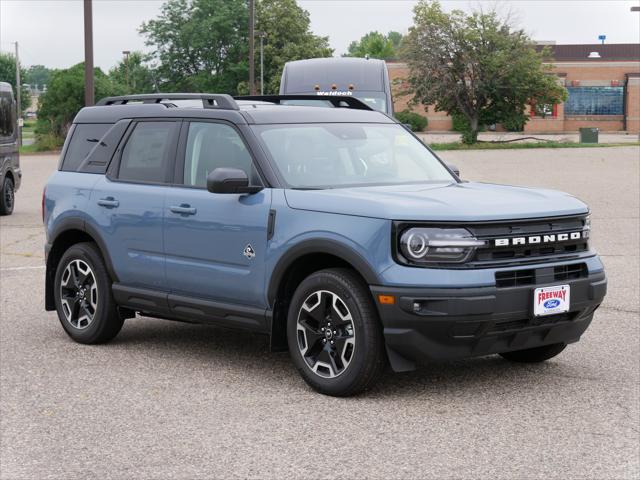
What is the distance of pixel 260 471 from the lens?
5180 mm

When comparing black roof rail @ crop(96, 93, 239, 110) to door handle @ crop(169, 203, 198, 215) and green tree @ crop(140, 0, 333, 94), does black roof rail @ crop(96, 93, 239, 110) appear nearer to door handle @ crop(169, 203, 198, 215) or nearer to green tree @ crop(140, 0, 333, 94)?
door handle @ crop(169, 203, 198, 215)

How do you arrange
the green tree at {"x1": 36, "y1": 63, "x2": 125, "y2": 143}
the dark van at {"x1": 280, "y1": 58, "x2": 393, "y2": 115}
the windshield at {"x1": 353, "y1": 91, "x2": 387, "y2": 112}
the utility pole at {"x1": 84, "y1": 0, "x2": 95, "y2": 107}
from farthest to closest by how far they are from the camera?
the green tree at {"x1": 36, "y1": 63, "x2": 125, "y2": 143}, the utility pole at {"x1": 84, "y1": 0, "x2": 95, "y2": 107}, the dark van at {"x1": 280, "y1": 58, "x2": 393, "y2": 115}, the windshield at {"x1": 353, "y1": 91, "x2": 387, "y2": 112}

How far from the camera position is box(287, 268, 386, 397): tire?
21.0ft

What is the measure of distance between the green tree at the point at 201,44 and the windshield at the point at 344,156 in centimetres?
7760

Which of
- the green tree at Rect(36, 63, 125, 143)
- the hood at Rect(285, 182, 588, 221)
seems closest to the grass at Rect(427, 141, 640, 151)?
the green tree at Rect(36, 63, 125, 143)

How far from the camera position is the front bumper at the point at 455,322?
20.2 ft

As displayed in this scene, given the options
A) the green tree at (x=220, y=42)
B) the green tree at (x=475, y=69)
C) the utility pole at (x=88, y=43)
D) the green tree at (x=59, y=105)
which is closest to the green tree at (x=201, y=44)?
the green tree at (x=220, y=42)

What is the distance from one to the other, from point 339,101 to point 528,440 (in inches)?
146

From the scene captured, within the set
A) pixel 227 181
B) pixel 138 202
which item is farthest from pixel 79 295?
pixel 227 181

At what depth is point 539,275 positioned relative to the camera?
6445 millimetres

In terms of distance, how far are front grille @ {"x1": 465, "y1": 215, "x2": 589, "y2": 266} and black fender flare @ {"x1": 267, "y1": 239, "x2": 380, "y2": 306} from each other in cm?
59

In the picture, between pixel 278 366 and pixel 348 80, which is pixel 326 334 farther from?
pixel 348 80

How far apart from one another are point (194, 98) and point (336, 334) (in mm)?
2279

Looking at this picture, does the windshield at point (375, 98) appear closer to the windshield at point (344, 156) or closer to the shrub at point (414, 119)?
the windshield at point (344, 156)
